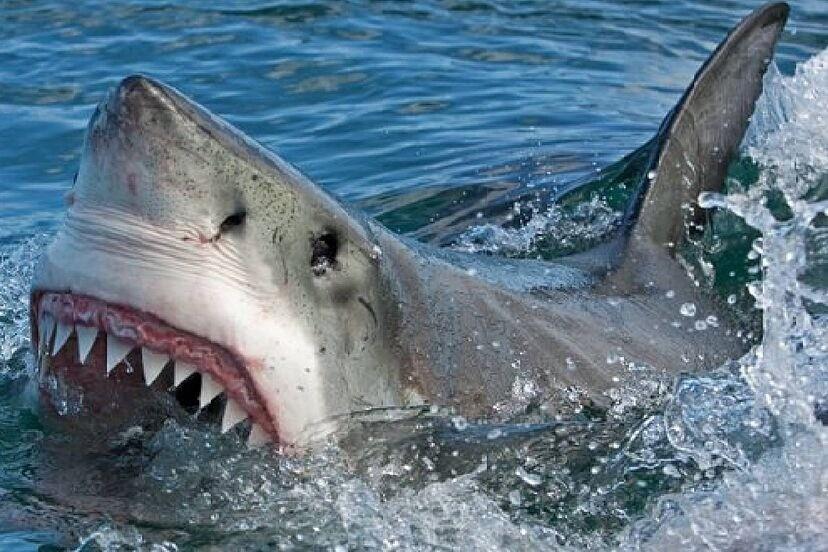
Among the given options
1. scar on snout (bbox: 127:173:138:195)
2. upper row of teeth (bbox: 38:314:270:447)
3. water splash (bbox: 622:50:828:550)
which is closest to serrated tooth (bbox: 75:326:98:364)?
upper row of teeth (bbox: 38:314:270:447)

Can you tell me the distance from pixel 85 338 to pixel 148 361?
0.12 meters

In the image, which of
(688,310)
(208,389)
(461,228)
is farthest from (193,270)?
(461,228)

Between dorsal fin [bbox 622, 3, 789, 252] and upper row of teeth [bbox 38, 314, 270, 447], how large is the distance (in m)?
1.66

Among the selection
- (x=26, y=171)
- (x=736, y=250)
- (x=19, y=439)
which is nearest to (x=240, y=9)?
(x=26, y=171)

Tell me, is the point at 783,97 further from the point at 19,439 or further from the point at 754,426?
the point at 19,439

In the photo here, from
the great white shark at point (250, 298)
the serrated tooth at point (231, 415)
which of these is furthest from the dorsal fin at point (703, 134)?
the serrated tooth at point (231, 415)

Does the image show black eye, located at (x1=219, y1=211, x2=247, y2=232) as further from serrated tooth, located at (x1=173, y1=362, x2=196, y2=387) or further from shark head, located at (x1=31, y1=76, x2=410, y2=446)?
serrated tooth, located at (x1=173, y1=362, x2=196, y2=387)

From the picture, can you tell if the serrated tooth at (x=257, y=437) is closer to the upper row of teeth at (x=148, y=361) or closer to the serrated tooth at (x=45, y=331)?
the upper row of teeth at (x=148, y=361)

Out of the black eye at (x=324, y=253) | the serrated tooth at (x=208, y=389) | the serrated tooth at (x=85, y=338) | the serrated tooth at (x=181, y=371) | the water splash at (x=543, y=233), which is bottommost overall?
the water splash at (x=543, y=233)

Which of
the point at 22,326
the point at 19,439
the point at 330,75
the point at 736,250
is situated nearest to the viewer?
the point at 19,439

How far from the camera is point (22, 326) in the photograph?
4.22 meters

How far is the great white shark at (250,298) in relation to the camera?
281 cm

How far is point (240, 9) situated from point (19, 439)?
5.71 metres

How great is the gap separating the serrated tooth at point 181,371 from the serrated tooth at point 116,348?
9 centimetres
